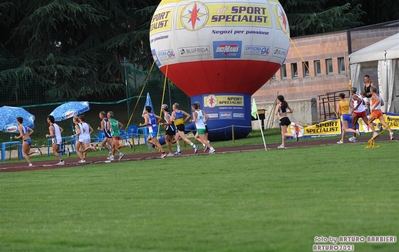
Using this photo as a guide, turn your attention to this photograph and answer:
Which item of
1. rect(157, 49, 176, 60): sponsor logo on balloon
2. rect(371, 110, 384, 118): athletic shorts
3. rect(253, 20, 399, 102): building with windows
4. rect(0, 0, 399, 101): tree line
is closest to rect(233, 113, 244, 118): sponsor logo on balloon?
rect(157, 49, 176, 60): sponsor logo on balloon

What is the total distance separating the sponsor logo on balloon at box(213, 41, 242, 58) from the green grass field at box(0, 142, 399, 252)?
1473 cm

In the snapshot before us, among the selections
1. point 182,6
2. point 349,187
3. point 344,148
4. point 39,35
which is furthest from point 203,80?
point 349,187

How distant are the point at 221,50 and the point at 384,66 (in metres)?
7.11

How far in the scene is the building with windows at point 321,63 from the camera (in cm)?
4481

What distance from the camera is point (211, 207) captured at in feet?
44.2

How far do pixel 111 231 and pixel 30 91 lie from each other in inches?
1624

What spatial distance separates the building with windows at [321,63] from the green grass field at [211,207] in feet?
73.9

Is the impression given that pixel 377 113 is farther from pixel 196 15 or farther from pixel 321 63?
pixel 321 63

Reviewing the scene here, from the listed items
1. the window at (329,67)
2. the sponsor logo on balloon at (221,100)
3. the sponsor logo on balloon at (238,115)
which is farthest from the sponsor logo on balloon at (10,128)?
the window at (329,67)

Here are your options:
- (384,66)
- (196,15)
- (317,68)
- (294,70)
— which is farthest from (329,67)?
(196,15)

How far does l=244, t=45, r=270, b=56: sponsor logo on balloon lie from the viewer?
37.4m

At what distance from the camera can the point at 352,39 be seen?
147 feet

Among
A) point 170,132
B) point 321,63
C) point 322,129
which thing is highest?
point 321,63

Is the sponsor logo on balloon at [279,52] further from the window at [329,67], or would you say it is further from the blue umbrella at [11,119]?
the blue umbrella at [11,119]
